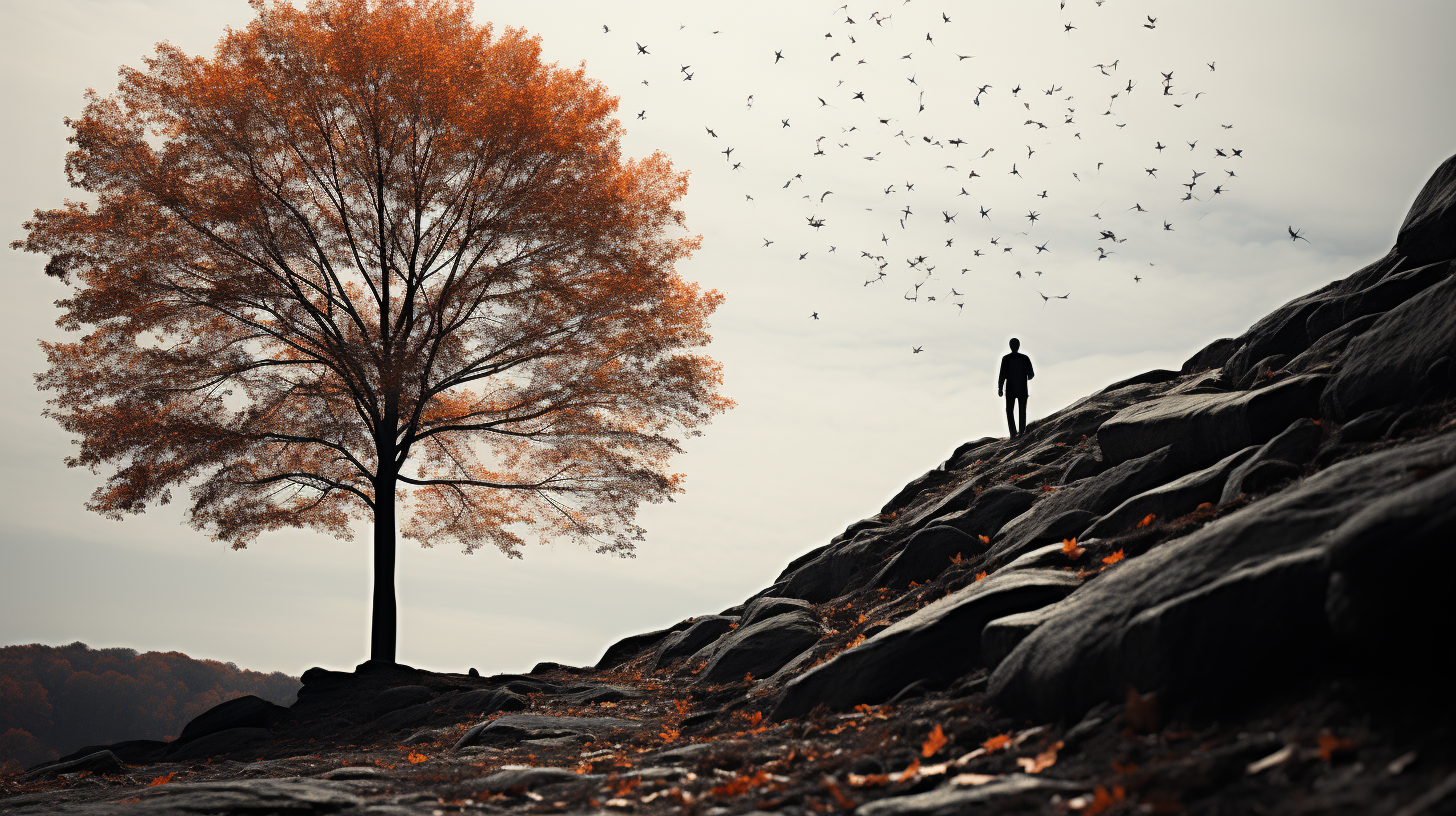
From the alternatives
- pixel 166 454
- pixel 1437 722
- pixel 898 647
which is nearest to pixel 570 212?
pixel 166 454

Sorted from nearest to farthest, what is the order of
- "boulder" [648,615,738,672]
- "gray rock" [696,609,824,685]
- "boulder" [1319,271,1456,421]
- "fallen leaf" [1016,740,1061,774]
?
"fallen leaf" [1016,740,1061,774], "boulder" [1319,271,1456,421], "gray rock" [696,609,824,685], "boulder" [648,615,738,672]

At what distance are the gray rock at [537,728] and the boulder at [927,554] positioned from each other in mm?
3891

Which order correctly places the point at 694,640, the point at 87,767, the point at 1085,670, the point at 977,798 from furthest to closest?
the point at 694,640 → the point at 87,767 → the point at 1085,670 → the point at 977,798

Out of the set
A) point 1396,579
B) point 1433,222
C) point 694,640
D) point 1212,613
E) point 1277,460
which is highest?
point 1433,222

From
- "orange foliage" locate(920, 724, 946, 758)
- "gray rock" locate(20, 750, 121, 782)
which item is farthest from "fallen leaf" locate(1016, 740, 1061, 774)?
"gray rock" locate(20, 750, 121, 782)

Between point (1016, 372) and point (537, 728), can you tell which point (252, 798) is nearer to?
point (537, 728)

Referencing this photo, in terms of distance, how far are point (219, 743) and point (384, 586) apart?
374cm

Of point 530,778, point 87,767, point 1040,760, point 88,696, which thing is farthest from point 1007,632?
point 88,696

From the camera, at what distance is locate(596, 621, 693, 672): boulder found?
1611 cm

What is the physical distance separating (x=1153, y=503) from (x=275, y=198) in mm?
14293

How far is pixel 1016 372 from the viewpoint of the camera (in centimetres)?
1520

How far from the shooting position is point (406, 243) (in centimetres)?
1516

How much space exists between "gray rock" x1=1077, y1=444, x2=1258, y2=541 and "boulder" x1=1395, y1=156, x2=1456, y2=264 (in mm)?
3665

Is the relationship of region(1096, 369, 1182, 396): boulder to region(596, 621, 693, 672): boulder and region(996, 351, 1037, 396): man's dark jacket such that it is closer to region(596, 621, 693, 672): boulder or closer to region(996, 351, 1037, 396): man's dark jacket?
region(996, 351, 1037, 396): man's dark jacket
